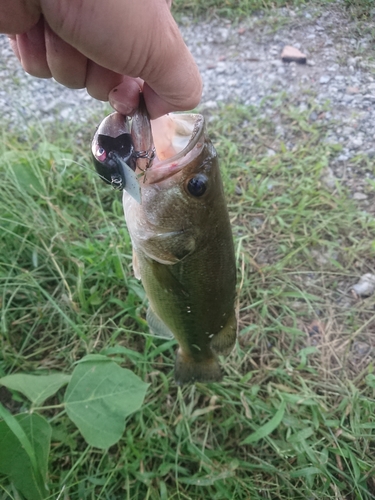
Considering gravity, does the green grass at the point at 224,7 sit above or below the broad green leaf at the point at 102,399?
above

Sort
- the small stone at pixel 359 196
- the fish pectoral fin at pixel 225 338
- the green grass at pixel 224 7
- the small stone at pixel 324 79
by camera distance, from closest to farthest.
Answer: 1. the fish pectoral fin at pixel 225 338
2. the small stone at pixel 359 196
3. the small stone at pixel 324 79
4. the green grass at pixel 224 7

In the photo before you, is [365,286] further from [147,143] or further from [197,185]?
[147,143]

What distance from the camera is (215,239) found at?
1.64 m

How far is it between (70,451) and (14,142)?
7.78ft

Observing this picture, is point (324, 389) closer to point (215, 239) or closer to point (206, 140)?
point (215, 239)

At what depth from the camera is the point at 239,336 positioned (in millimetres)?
2531

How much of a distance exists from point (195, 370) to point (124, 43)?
1625mm

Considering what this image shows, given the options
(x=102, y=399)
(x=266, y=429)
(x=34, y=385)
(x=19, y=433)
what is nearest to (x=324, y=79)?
(x=266, y=429)

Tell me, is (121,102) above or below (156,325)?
above

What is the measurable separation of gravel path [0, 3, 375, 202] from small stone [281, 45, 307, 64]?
5cm

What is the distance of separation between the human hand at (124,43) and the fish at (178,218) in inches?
4.3

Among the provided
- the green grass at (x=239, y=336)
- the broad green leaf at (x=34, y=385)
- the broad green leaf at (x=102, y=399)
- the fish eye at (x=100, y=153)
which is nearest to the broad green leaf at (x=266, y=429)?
the green grass at (x=239, y=336)

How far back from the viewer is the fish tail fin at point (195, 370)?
6.97 ft

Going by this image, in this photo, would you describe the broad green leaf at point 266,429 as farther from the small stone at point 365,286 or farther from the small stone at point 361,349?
the small stone at point 365,286
